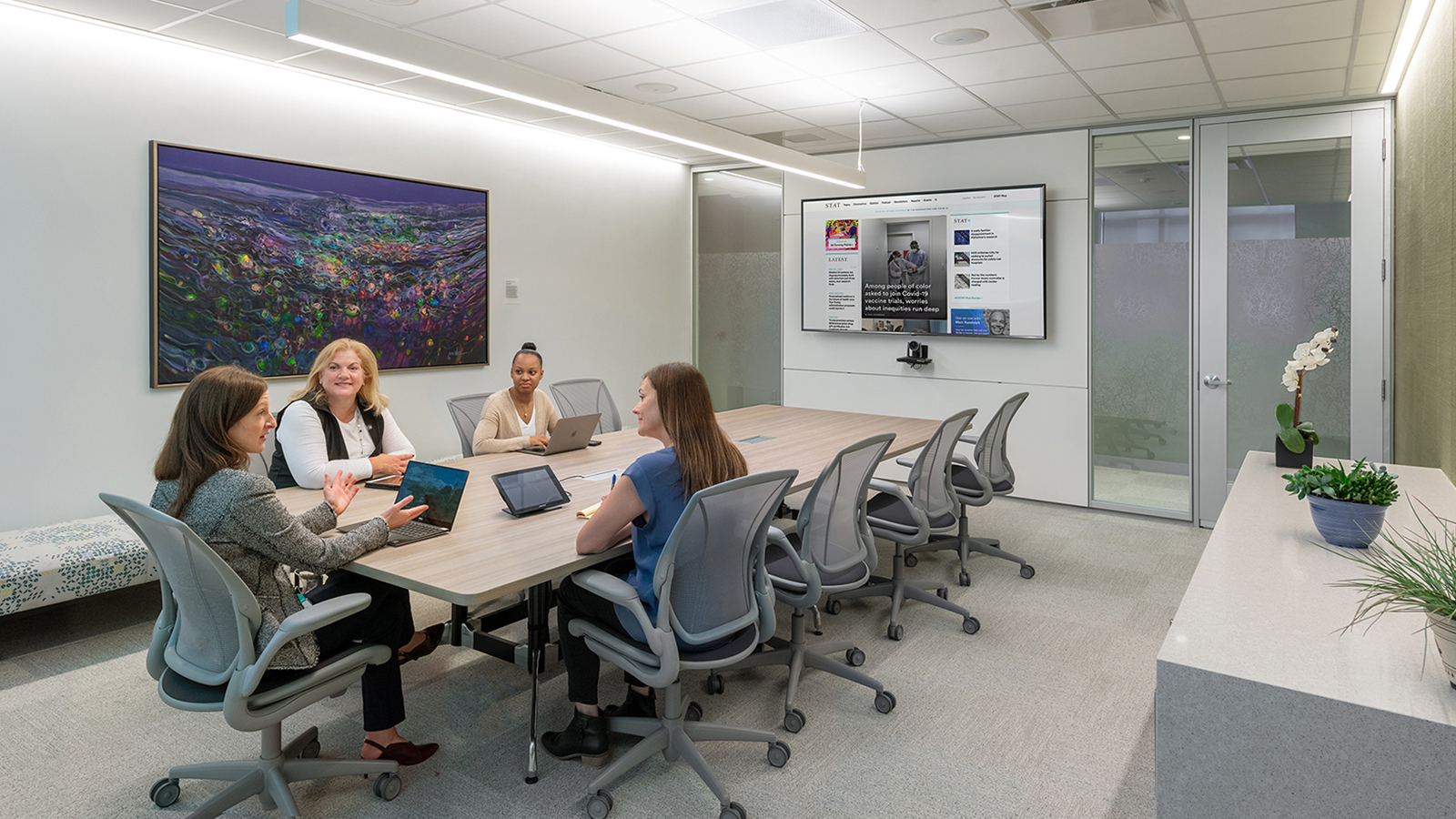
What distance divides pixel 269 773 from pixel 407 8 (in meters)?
3.05

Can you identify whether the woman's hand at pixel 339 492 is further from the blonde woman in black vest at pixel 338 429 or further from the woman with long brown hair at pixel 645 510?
the woman with long brown hair at pixel 645 510

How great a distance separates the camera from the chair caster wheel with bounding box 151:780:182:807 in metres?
2.43

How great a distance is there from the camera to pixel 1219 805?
148cm

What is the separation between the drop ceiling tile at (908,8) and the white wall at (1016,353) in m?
2.77

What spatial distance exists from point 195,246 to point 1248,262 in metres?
6.26

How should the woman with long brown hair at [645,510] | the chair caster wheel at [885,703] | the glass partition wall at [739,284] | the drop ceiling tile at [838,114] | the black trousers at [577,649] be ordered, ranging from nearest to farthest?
the woman with long brown hair at [645,510] → the black trousers at [577,649] → the chair caster wheel at [885,703] → the drop ceiling tile at [838,114] → the glass partition wall at [739,284]

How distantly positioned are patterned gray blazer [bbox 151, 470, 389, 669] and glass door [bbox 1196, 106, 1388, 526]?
18.2 feet

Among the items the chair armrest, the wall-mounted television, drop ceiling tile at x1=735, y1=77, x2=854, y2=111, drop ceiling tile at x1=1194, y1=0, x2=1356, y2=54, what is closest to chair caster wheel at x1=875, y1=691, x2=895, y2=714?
the chair armrest

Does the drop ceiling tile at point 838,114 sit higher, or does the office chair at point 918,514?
the drop ceiling tile at point 838,114

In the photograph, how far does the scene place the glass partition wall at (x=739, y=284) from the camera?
7.58 meters

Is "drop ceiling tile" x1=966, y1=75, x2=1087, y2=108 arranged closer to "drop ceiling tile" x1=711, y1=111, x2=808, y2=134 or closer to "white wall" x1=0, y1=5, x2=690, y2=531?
"drop ceiling tile" x1=711, y1=111, x2=808, y2=134

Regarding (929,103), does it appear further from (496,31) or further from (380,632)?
(380,632)

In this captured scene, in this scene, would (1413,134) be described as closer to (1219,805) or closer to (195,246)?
(1219,805)

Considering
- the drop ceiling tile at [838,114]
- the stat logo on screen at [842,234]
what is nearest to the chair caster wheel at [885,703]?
the drop ceiling tile at [838,114]
